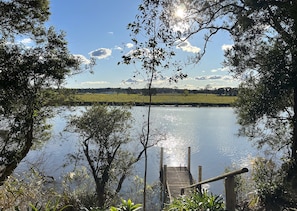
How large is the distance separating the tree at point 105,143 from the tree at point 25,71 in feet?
11.5

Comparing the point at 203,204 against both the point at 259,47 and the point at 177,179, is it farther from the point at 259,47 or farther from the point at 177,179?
the point at 177,179

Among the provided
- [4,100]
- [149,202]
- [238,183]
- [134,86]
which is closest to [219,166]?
[149,202]

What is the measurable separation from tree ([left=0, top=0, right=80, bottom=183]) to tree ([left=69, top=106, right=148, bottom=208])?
3.52m

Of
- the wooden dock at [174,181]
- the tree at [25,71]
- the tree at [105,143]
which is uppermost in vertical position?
the tree at [25,71]

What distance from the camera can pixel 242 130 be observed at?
7.55m

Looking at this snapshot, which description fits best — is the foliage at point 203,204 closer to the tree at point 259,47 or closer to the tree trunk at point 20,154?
the tree at point 259,47

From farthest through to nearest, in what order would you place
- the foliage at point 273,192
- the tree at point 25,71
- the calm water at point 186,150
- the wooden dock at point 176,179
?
the calm water at point 186,150 < the wooden dock at point 176,179 < the tree at point 25,71 < the foliage at point 273,192

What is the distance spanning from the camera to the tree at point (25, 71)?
17.3ft

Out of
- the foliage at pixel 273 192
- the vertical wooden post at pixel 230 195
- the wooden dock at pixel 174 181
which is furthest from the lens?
the wooden dock at pixel 174 181

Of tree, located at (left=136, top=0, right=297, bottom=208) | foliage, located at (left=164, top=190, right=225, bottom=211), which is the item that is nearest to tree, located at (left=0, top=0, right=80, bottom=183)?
tree, located at (left=136, top=0, right=297, bottom=208)

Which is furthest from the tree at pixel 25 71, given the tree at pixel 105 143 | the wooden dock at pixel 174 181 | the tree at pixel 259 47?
the wooden dock at pixel 174 181

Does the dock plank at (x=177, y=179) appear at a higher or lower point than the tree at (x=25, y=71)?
lower

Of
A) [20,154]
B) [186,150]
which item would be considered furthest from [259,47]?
[186,150]

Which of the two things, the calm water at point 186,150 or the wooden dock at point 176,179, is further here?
the calm water at point 186,150
